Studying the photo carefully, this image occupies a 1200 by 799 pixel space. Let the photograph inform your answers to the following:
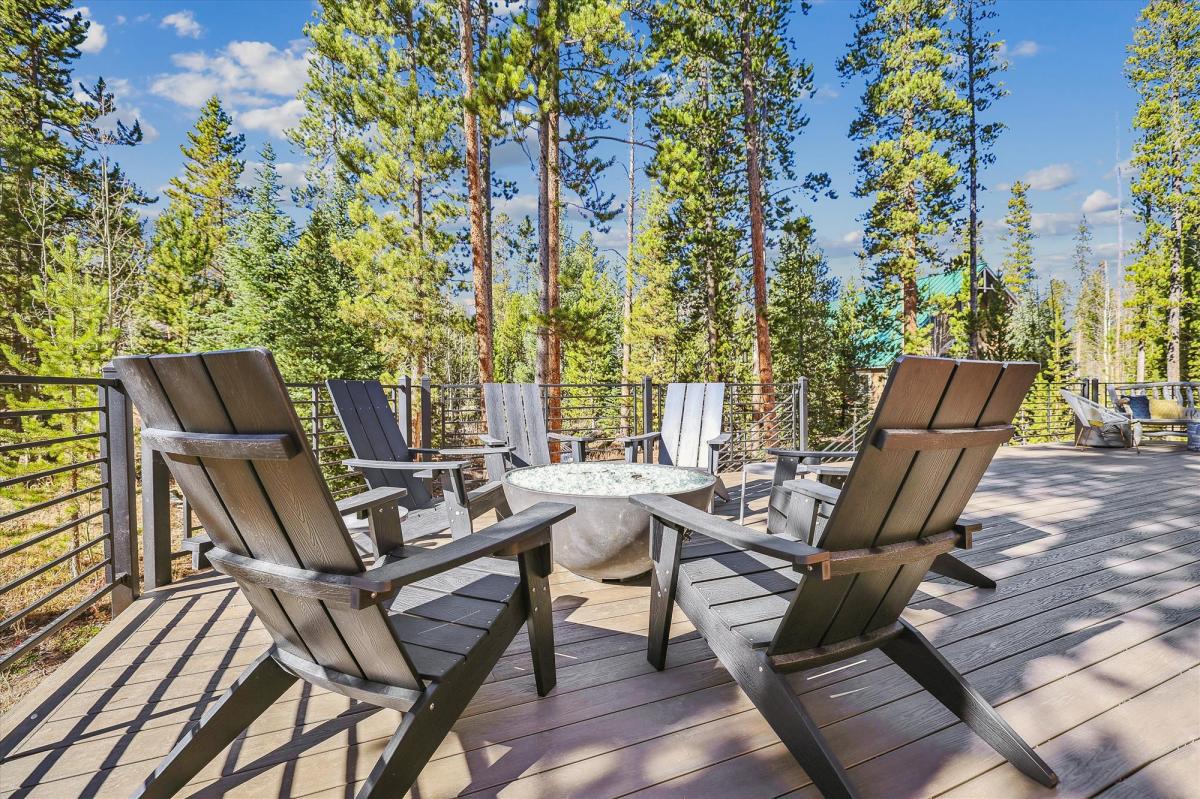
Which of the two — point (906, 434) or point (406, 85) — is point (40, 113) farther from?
point (906, 434)

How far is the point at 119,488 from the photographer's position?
8.04 ft

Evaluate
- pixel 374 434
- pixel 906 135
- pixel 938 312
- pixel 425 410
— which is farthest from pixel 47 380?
pixel 938 312

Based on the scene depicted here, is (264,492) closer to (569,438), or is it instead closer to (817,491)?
(817,491)

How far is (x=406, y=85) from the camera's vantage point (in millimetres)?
10617

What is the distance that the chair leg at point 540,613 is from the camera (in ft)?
5.50

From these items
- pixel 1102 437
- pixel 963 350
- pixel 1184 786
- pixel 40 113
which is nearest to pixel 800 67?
pixel 963 350

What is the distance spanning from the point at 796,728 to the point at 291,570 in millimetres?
1158

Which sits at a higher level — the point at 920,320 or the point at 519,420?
the point at 920,320

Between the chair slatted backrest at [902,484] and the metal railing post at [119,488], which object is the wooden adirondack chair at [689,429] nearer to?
the chair slatted backrest at [902,484]

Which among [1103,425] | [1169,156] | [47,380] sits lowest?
[1103,425]

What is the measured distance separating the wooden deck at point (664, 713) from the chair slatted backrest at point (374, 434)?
846 millimetres

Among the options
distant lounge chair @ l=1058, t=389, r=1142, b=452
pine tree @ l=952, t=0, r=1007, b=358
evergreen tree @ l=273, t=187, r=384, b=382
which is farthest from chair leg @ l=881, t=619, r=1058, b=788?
pine tree @ l=952, t=0, r=1007, b=358

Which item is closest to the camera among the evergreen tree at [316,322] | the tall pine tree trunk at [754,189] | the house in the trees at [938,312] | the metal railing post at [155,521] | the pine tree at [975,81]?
the metal railing post at [155,521]

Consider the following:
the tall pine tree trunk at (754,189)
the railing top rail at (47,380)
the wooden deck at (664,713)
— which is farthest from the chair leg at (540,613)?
the tall pine tree trunk at (754,189)
